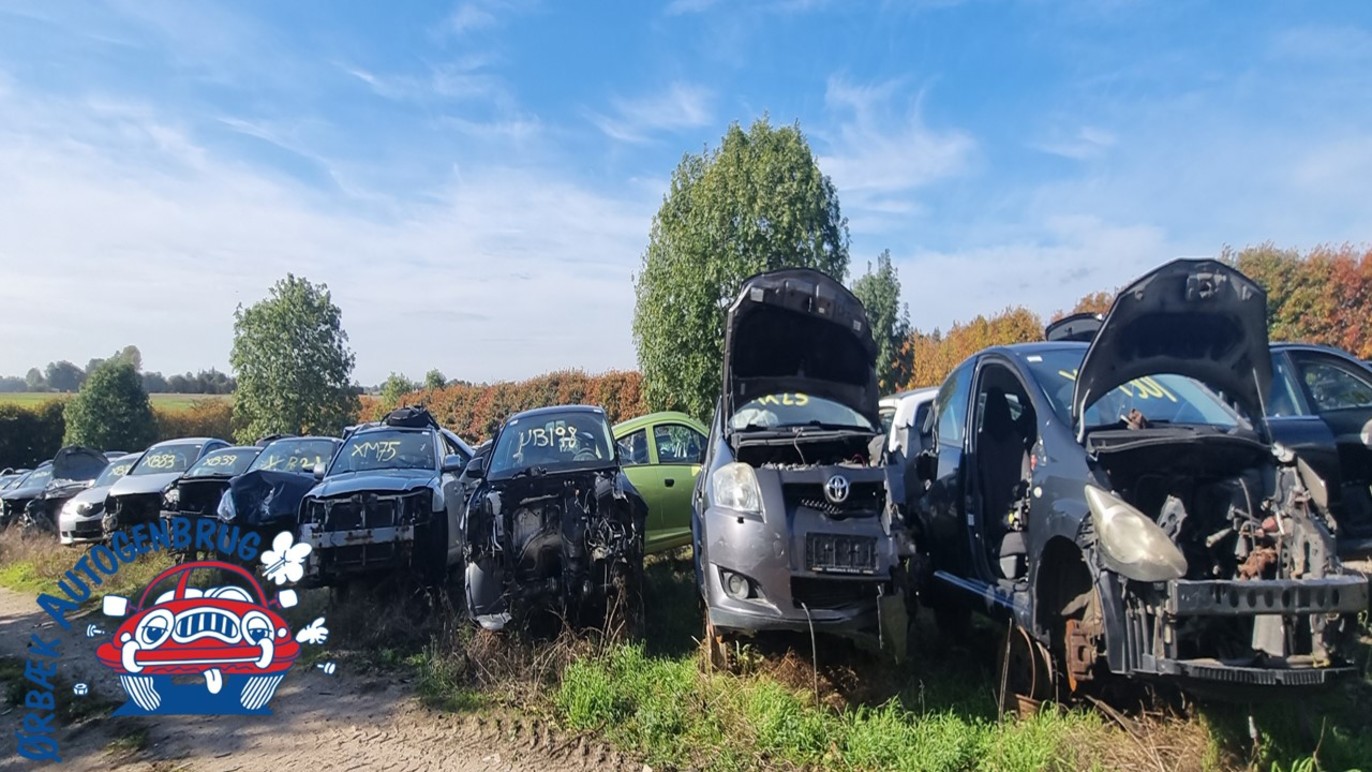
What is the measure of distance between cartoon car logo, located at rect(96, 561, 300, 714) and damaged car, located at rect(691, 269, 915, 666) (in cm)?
357

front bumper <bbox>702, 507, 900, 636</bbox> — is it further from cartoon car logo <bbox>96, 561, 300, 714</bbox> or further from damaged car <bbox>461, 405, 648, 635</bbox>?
cartoon car logo <bbox>96, 561, 300, 714</bbox>

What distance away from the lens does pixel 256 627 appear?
6066 mm

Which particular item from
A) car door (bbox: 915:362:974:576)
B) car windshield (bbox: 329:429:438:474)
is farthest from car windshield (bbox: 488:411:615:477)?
car door (bbox: 915:362:974:576)

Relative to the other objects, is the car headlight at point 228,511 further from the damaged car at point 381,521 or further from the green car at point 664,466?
the green car at point 664,466

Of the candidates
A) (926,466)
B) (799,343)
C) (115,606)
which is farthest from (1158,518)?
(115,606)

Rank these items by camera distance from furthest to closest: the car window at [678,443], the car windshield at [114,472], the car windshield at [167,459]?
the car windshield at [114,472]
the car windshield at [167,459]
the car window at [678,443]

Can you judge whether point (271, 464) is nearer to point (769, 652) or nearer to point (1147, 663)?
point (769, 652)

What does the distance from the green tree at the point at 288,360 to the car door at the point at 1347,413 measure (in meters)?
20.6

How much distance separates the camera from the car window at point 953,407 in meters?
5.71

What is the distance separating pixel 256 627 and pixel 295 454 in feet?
16.9

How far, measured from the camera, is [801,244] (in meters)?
12.0

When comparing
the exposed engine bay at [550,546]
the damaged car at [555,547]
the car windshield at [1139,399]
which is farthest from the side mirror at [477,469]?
the car windshield at [1139,399]

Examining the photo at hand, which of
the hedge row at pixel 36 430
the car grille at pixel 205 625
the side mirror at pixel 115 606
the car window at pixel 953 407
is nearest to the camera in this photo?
the car window at pixel 953 407

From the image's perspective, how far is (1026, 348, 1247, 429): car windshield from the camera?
4.39m
